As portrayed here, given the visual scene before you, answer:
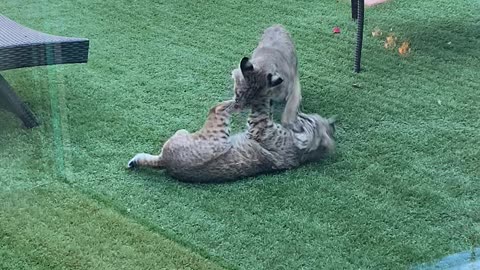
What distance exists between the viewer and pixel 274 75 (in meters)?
→ 2.30

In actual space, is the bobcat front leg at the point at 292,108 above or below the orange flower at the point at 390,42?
below

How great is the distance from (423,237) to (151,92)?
1079 mm

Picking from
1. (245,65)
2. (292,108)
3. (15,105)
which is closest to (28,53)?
(15,105)

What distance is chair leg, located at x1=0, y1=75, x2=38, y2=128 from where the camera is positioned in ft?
7.71

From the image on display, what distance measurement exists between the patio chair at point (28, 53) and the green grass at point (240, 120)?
1.5 inches

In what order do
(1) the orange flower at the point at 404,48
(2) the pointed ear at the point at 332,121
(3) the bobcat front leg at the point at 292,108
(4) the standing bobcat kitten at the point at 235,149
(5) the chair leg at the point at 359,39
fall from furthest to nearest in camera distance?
(1) the orange flower at the point at 404,48, (5) the chair leg at the point at 359,39, (2) the pointed ear at the point at 332,121, (3) the bobcat front leg at the point at 292,108, (4) the standing bobcat kitten at the point at 235,149

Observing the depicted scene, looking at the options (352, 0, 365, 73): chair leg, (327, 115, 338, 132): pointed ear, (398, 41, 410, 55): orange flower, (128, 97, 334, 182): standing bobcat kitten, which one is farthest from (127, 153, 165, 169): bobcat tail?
(398, 41, 410, 55): orange flower

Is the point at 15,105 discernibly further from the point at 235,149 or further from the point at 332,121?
the point at 332,121

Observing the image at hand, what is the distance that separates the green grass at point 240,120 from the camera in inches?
75.5

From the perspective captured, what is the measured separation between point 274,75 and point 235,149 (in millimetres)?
254

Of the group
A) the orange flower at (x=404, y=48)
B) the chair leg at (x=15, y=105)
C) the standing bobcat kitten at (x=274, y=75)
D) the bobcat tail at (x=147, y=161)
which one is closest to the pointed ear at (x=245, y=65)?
the standing bobcat kitten at (x=274, y=75)

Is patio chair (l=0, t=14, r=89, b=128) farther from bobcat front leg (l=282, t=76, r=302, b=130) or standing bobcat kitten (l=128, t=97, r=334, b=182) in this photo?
bobcat front leg (l=282, t=76, r=302, b=130)

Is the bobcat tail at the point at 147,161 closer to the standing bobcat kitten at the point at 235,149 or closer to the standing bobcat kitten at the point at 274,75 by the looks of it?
the standing bobcat kitten at the point at 235,149

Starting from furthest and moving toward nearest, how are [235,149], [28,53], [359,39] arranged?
[359,39]
[28,53]
[235,149]
